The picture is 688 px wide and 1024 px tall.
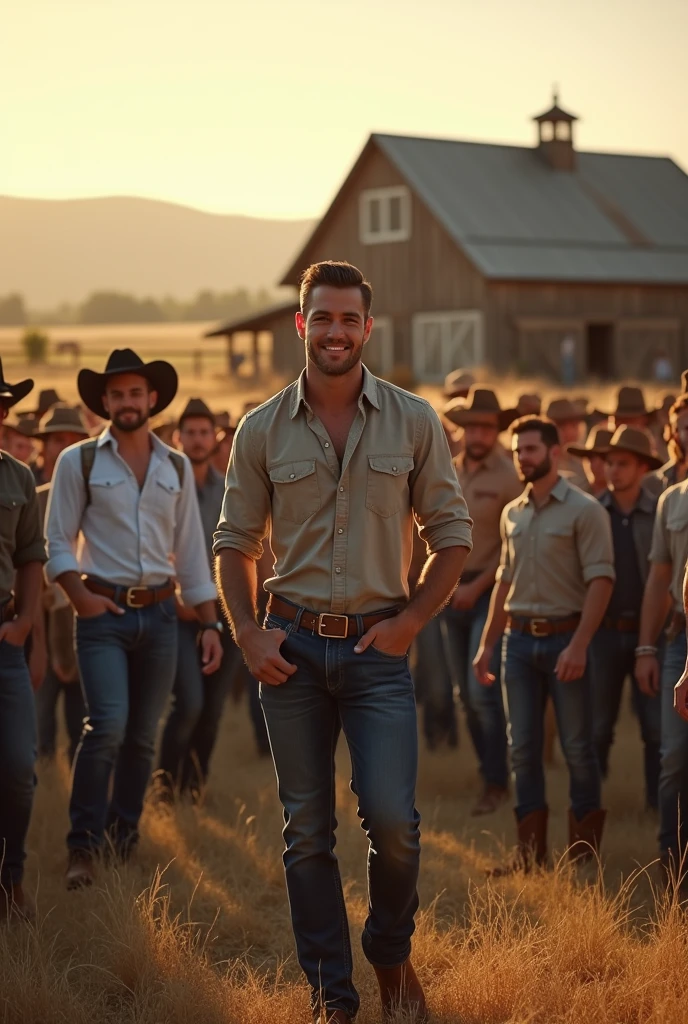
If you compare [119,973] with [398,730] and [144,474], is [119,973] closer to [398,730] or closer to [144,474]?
[398,730]

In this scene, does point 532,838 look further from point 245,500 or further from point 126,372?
point 245,500

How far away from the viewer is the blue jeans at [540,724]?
7.98 meters

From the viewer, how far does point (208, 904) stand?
7117mm

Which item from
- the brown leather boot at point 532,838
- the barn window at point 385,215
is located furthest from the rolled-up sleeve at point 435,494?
the barn window at point 385,215

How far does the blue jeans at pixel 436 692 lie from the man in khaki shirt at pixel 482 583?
1293 millimetres

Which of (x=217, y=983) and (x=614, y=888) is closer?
(x=217, y=983)

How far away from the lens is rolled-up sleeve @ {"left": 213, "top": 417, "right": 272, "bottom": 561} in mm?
5344

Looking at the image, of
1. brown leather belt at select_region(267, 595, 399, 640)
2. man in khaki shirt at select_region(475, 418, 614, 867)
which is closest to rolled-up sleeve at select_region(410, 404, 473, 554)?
brown leather belt at select_region(267, 595, 399, 640)

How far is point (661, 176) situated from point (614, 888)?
4482 centimetres

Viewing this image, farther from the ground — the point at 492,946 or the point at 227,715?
the point at 492,946

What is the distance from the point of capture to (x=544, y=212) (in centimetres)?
4378

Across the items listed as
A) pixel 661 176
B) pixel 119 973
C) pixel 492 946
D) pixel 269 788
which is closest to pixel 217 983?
pixel 119 973

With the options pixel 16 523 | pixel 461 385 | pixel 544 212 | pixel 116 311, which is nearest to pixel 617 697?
pixel 16 523

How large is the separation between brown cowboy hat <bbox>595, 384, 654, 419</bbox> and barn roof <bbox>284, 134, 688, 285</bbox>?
93.2ft
